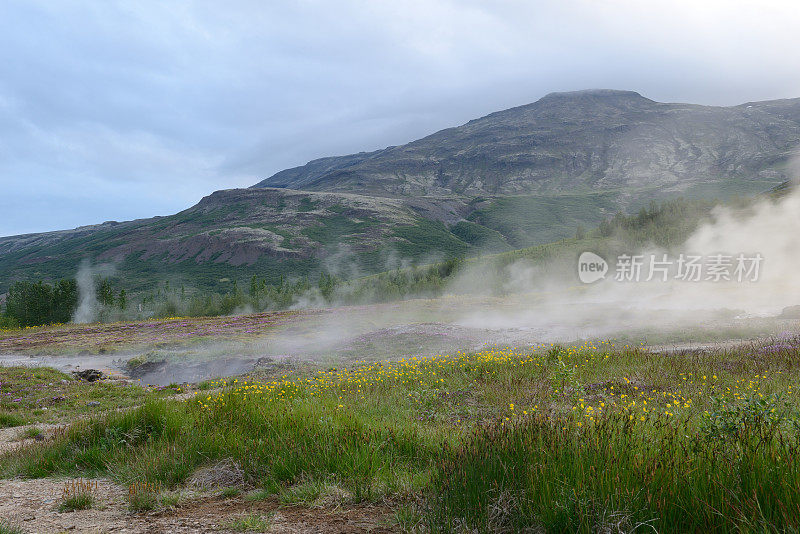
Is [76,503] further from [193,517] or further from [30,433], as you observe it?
[30,433]

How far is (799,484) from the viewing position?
9.25 ft

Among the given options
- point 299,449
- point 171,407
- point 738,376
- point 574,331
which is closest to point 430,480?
point 299,449

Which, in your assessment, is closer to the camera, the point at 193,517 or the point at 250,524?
the point at 250,524

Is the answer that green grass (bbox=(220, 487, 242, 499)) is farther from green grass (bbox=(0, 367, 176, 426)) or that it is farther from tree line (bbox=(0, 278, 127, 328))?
tree line (bbox=(0, 278, 127, 328))

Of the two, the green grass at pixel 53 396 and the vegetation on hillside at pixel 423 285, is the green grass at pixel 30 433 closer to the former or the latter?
the green grass at pixel 53 396

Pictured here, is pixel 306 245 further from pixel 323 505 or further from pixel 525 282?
pixel 323 505

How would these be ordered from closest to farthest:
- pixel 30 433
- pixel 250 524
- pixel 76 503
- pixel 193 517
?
pixel 250 524
pixel 193 517
pixel 76 503
pixel 30 433

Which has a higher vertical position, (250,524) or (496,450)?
(496,450)

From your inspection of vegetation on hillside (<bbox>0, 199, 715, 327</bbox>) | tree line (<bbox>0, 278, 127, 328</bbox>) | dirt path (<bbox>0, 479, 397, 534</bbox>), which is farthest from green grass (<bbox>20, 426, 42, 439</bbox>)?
tree line (<bbox>0, 278, 127, 328</bbox>)

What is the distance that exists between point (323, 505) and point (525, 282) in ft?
237

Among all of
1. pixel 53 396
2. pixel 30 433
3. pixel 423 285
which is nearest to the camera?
pixel 30 433

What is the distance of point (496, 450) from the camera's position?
13.5 ft

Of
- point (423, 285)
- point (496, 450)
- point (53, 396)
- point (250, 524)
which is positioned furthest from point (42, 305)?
point (496, 450)

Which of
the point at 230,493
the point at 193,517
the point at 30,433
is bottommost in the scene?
the point at 30,433
